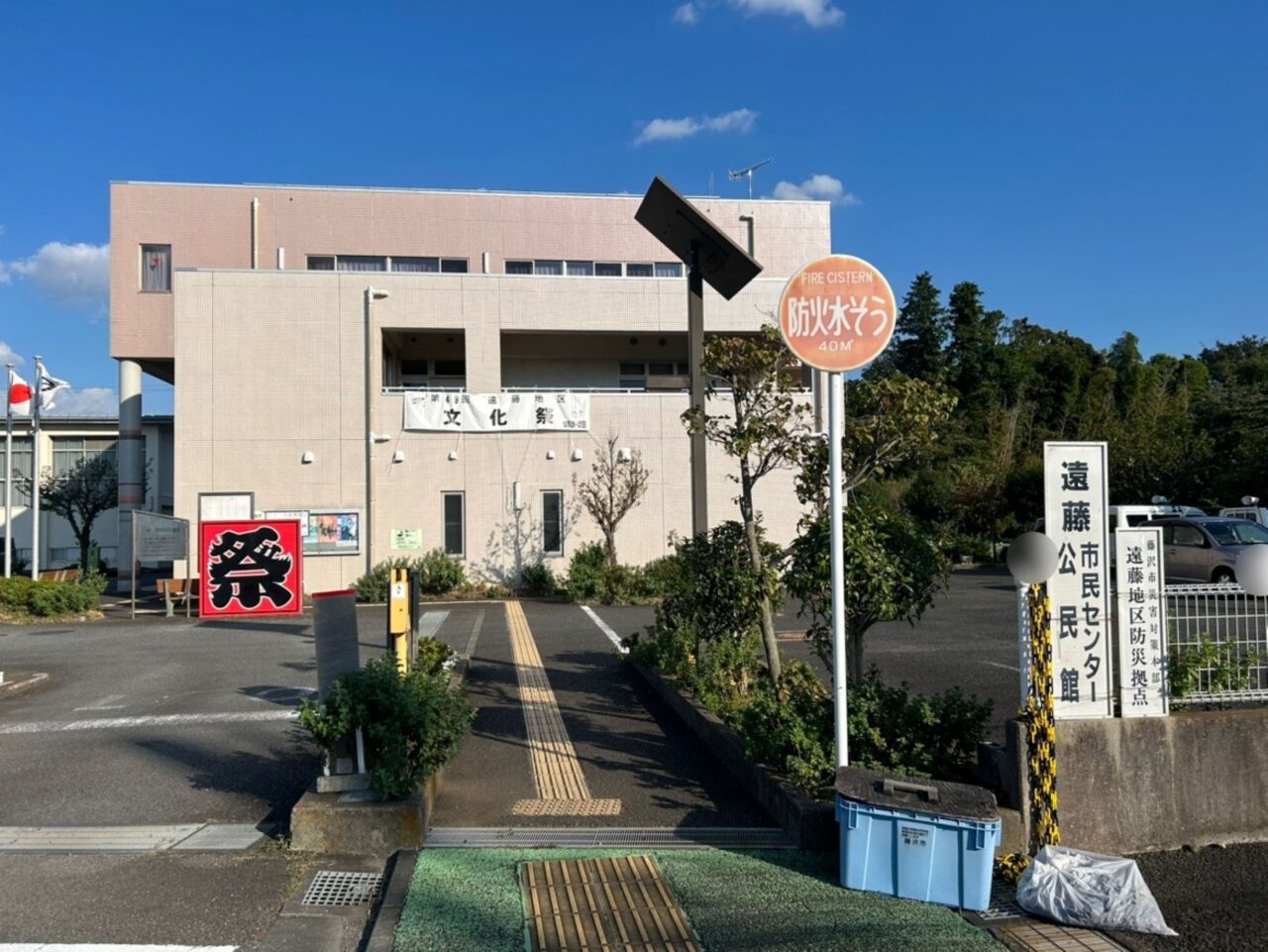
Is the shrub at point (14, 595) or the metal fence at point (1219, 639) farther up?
the metal fence at point (1219, 639)

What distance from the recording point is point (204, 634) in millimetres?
16125

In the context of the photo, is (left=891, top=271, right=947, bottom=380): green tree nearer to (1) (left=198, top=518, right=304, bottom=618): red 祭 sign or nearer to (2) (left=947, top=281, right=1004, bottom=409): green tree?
(2) (left=947, top=281, right=1004, bottom=409): green tree

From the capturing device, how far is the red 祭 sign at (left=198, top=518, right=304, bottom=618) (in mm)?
17500

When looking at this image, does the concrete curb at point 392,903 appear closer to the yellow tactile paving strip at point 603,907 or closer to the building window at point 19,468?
the yellow tactile paving strip at point 603,907

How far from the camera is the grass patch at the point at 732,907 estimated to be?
396 cm

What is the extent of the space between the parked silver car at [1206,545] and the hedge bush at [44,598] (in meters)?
21.9

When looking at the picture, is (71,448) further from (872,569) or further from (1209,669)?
(1209,669)

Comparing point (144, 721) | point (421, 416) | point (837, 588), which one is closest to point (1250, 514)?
point (421, 416)

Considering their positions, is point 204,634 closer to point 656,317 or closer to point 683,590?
point 683,590

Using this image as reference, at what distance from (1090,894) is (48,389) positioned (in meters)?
23.6

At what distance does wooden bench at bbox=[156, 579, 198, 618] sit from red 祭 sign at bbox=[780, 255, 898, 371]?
1786 cm

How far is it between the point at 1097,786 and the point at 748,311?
65.7 ft

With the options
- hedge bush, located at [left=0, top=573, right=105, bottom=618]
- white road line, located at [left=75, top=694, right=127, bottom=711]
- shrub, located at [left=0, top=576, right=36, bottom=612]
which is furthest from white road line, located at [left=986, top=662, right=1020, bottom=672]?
shrub, located at [left=0, top=576, right=36, bottom=612]

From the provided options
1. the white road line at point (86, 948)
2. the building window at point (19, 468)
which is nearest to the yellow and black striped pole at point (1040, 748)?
the white road line at point (86, 948)
